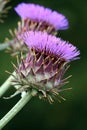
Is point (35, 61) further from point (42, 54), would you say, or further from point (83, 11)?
point (83, 11)

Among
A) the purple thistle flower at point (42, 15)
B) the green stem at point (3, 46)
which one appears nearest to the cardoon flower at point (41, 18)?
the purple thistle flower at point (42, 15)

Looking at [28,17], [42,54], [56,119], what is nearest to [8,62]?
[56,119]

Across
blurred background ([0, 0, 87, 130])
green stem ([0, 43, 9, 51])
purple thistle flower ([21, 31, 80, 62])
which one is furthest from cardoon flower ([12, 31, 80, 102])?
blurred background ([0, 0, 87, 130])

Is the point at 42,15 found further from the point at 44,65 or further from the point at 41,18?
the point at 44,65

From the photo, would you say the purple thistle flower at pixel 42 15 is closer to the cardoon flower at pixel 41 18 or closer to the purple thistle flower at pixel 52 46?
the cardoon flower at pixel 41 18

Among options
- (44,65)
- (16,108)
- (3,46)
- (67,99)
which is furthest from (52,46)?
(67,99)

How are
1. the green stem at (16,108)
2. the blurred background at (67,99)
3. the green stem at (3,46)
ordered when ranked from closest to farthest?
the green stem at (16,108) < the green stem at (3,46) < the blurred background at (67,99)
